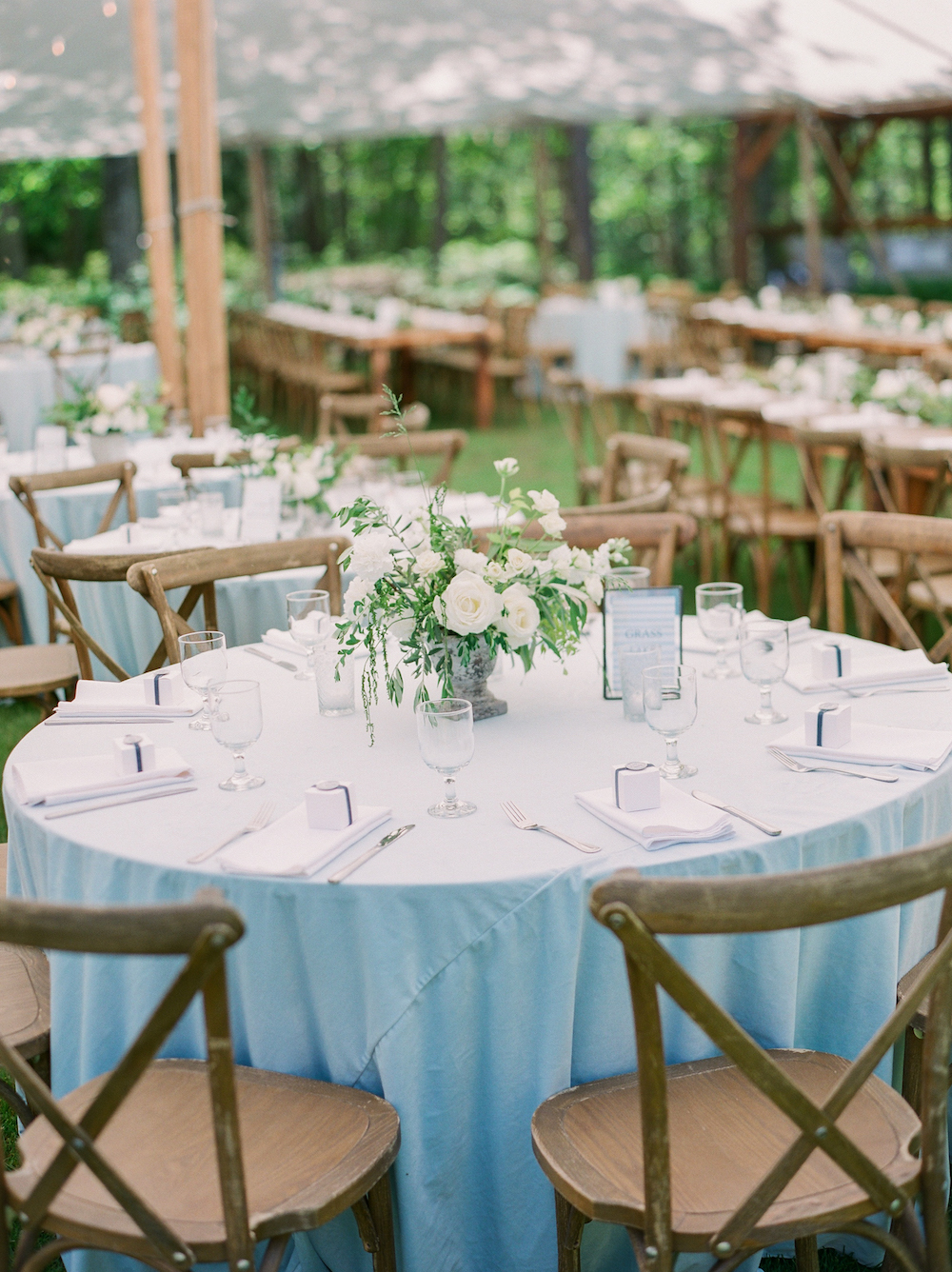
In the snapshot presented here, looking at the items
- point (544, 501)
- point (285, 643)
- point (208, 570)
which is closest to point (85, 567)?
point (208, 570)

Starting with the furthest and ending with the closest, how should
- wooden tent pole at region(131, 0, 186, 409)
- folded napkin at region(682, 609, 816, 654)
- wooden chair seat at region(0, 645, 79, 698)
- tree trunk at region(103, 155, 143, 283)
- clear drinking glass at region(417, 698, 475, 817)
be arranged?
tree trunk at region(103, 155, 143, 283)
wooden tent pole at region(131, 0, 186, 409)
wooden chair seat at region(0, 645, 79, 698)
folded napkin at region(682, 609, 816, 654)
clear drinking glass at region(417, 698, 475, 817)

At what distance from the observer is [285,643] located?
9.59 ft

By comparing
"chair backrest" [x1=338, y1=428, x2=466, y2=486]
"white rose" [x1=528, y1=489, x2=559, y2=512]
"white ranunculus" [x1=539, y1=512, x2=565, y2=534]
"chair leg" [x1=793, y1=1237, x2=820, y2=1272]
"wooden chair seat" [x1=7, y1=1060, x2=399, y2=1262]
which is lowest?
"chair leg" [x1=793, y1=1237, x2=820, y2=1272]

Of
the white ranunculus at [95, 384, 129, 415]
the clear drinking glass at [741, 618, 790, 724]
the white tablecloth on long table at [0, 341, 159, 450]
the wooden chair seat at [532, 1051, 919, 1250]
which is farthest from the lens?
the white tablecloth on long table at [0, 341, 159, 450]

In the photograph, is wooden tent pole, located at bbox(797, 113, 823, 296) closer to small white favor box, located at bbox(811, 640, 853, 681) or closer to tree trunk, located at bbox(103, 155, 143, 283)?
tree trunk, located at bbox(103, 155, 143, 283)

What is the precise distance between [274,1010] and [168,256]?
243 inches

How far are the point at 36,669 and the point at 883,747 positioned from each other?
276 centimetres

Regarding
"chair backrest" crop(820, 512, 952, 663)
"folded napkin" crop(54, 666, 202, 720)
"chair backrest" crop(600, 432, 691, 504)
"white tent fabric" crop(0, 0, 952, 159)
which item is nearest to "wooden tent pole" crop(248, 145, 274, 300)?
"white tent fabric" crop(0, 0, 952, 159)

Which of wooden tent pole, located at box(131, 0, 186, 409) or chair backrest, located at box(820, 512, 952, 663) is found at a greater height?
wooden tent pole, located at box(131, 0, 186, 409)

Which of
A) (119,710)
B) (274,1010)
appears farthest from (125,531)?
(274,1010)

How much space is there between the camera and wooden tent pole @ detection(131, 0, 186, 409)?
21.4 ft

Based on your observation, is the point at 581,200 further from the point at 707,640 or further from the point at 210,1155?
the point at 210,1155

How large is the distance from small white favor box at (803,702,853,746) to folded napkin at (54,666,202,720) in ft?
3.75

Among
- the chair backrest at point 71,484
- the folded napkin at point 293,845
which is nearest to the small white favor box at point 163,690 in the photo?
the folded napkin at point 293,845
